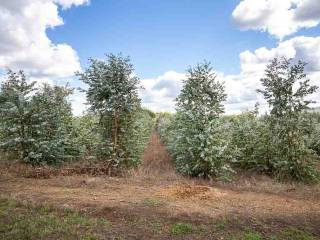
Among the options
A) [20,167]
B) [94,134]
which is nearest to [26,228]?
[20,167]

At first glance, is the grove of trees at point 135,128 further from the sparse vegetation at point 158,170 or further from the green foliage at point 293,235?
the green foliage at point 293,235

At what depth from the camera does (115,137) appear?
1573cm

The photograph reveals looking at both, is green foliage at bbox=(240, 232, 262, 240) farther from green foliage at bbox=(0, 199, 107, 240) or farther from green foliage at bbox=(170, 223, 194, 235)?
green foliage at bbox=(0, 199, 107, 240)

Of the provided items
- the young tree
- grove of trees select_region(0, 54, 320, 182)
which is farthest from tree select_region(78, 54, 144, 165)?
the young tree

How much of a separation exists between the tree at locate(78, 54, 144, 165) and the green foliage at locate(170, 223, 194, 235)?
7711 millimetres

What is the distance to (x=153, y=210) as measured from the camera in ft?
30.2

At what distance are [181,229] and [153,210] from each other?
1285mm

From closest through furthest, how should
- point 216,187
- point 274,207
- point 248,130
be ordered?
1. point 274,207
2. point 216,187
3. point 248,130

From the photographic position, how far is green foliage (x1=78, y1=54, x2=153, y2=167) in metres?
15.8

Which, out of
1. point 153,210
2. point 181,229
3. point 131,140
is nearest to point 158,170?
point 131,140

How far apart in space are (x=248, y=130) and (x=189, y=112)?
4.38 meters

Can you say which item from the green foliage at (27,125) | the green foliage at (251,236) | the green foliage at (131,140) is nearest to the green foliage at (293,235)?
the green foliage at (251,236)

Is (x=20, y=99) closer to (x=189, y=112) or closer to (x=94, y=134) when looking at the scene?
(x=94, y=134)

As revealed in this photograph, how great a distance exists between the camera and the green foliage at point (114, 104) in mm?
15788
